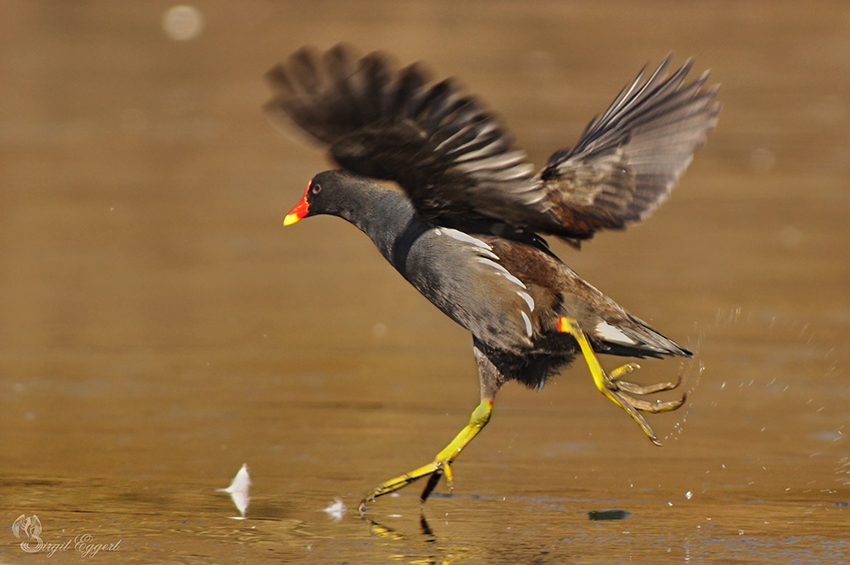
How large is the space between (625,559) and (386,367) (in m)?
3.13

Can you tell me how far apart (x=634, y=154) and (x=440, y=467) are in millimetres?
1450

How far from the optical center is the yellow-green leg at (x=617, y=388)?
17.2ft

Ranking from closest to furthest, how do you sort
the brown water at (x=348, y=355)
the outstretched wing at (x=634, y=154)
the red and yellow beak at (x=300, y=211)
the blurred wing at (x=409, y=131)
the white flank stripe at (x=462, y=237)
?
1. the blurred wing at (x=409, y=131)
2. the brown water at (x=348, y=355)
3. the white flank stripe at (x=462, y=237)
4. the outstretched wing at (x=634, y=154)
5. the red and yellow beak at (x=300, y=211)

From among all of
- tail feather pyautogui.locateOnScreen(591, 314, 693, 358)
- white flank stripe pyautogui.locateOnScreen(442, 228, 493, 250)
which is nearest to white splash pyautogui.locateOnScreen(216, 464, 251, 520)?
white flank stripe pyautogui.locateOnScreen(442, 228, 493, 250)

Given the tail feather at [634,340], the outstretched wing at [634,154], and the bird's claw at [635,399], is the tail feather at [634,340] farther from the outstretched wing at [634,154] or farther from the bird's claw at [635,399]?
the outstretched wing at [634,154]

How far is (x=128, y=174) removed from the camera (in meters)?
12.3

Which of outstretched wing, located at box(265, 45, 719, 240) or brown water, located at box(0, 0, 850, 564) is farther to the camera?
brown water, located at box(0, 0, 850, 564)

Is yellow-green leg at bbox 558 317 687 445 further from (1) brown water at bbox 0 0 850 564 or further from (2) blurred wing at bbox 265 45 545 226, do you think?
(2) blurred wing at bbox 265 45 545 226

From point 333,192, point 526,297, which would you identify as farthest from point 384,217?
point 526,297

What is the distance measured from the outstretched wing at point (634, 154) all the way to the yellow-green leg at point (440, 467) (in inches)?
31.0

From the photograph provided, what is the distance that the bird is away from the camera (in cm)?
452

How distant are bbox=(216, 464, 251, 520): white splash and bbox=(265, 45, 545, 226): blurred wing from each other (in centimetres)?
124

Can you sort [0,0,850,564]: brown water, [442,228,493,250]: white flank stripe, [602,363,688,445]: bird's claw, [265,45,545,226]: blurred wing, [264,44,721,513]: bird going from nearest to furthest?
[265,45,545,226]: blurred wing → [264,44,721,513]: bird → [0,0,850,564]: brown water → [442,228,493,250]: white flank stripe → [602,363,688,445]: bird's claw

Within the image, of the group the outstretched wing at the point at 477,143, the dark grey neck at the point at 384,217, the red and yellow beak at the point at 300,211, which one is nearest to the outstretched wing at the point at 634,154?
the outstretched wing at the point at 477,143
